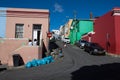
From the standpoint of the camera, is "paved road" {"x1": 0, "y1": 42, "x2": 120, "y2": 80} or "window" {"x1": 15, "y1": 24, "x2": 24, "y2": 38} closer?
"paved road" {"x1": 0, "y1": 42, "x2": 120, "y2": 80}

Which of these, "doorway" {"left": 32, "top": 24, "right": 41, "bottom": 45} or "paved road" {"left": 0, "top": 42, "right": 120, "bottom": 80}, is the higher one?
"doorway" {"left": 32, "top": 24, "right": 41, "bottom": 45}

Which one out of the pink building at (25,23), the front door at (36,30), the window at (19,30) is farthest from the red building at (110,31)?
the window at (19,30)

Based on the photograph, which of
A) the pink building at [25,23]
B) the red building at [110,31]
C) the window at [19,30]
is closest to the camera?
the red building at [110,31]

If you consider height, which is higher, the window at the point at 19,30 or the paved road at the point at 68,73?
the window at the point at 19,30

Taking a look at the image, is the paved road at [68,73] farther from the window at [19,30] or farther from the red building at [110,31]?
the window at [19,30]

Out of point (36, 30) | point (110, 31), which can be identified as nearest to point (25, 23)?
point (36, 30)

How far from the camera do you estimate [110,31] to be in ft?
87.3

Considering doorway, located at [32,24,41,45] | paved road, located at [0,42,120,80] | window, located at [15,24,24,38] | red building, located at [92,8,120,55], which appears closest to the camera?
paved road, located at [0,42,120,80]

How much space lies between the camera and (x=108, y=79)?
10992 mm

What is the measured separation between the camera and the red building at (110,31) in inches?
984

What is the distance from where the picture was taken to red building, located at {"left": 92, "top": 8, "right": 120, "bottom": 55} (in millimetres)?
24984

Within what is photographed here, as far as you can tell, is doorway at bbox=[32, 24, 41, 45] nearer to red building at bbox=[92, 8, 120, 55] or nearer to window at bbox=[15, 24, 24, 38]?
window at bbox=[15, 24, 24, 38]

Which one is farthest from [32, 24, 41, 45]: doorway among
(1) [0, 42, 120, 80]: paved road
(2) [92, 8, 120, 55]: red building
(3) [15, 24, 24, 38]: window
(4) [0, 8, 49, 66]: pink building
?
(1) [0, 42, 120, 80]: paved road

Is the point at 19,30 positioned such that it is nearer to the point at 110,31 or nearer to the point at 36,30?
the point at 36,30
